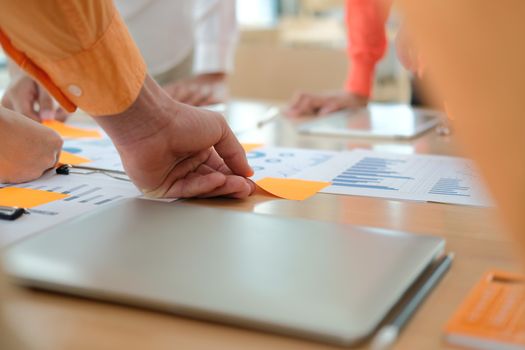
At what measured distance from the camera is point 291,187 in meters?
1.01

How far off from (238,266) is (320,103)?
1.26m

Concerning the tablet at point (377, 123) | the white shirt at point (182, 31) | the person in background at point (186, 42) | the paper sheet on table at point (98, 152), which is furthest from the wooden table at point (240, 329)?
the white shirt at point (182, 31)

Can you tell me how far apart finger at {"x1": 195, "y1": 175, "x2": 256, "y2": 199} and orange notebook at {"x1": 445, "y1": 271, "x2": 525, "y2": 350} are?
1.27 ft

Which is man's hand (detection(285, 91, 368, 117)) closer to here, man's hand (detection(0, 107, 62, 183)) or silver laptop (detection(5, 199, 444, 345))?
man's hand (detection(0, 107, 62, 183))

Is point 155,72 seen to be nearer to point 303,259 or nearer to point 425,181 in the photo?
point 425,181

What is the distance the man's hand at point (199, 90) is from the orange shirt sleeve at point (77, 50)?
92cm

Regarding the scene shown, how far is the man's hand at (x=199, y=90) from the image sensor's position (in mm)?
1834

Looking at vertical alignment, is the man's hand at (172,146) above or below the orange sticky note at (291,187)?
above

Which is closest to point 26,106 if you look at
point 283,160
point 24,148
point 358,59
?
point 24,148

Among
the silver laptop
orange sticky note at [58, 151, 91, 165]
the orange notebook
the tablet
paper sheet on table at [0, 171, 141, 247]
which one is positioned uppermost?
the silver laptop

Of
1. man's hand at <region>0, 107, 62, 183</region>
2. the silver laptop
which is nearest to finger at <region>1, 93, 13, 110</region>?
man's hand at <region>0, 107, 62, 183</region>

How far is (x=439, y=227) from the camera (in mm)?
821

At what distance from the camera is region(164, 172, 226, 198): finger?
0.92 m

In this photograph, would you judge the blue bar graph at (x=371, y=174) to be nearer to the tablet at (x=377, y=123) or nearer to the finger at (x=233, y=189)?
the finger at (x=233, y=189)
